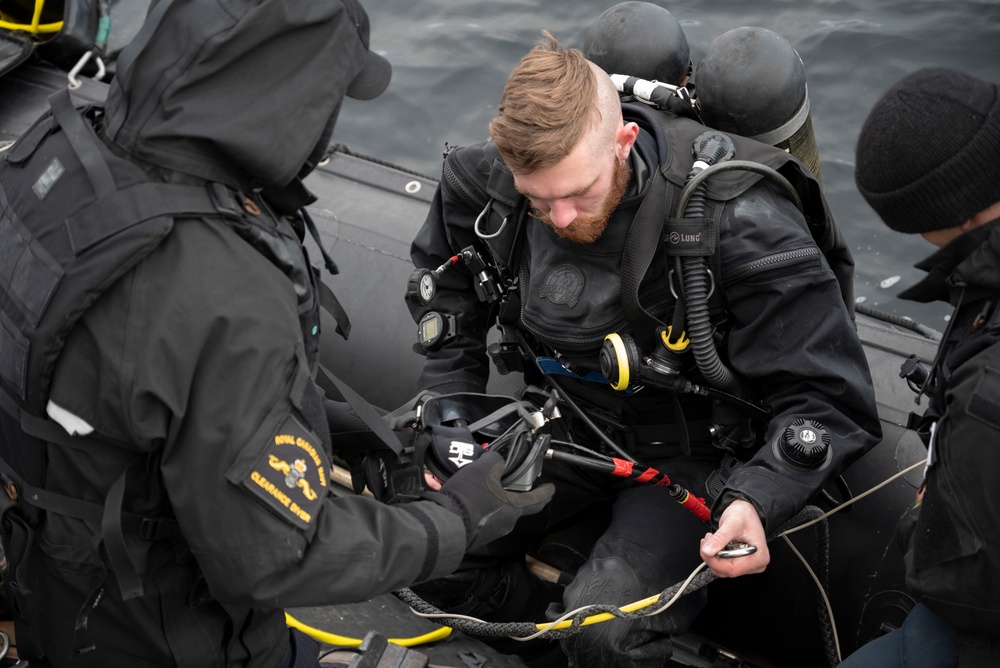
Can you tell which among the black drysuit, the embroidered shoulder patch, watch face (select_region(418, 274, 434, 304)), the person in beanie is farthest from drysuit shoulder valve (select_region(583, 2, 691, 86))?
the embroidered shoulder patch

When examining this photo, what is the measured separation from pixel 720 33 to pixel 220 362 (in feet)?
18.4

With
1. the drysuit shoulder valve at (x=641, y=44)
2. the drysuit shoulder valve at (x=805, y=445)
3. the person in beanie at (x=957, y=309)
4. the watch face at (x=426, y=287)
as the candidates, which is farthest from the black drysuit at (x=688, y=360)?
the person in beanie at (x=957, y=309)

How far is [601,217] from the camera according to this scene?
265 centimetres

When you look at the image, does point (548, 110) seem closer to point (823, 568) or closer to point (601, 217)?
point (601, 217)

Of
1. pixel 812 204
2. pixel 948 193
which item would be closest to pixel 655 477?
pixel 812 204

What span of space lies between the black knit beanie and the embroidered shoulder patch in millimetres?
1224

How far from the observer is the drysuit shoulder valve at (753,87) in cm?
295

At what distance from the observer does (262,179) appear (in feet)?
6.18

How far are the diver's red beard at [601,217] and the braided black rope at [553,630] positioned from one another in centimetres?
93

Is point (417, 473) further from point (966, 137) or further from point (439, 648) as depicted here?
point (966, 137)

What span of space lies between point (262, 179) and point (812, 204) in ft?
4.97

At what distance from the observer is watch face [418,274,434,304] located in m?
3.09

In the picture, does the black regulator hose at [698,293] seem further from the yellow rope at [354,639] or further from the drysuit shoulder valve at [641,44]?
the yellow rope at [354,639]

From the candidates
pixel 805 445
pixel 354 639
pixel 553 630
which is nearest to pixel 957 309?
pixel 805 445
